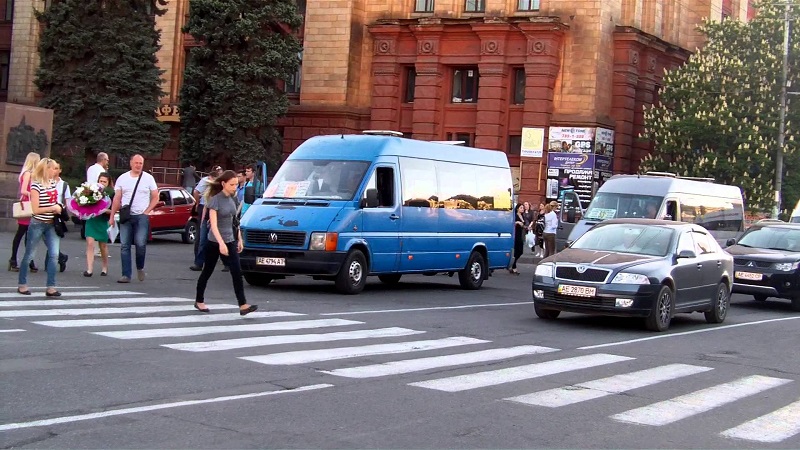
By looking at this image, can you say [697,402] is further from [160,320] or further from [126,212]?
[126,212]

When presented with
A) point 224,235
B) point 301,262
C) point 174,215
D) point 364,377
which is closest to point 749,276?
point 301,262

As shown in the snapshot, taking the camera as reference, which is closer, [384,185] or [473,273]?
[384,185]

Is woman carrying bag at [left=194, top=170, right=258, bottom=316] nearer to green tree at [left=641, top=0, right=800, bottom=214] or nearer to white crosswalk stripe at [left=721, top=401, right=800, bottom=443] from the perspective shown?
white crosswalk stripe at [left=721, top=401, right=800, bottom=443]

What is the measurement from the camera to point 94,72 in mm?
45000

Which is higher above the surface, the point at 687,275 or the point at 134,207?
the point at 134,207

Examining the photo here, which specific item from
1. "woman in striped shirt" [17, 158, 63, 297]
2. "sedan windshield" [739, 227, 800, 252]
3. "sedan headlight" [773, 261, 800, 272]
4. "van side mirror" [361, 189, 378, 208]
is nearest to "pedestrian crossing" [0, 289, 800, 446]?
"woman in striped shirt" [17, 158, 63, 297]

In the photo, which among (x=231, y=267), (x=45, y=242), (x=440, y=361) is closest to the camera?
(x=440, y=361)

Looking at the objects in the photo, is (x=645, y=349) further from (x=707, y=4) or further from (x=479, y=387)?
(x=707, y=4)

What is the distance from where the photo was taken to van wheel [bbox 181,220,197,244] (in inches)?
1305

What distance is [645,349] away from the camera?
13.9 m

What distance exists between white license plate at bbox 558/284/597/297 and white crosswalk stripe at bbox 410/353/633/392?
8.31ft

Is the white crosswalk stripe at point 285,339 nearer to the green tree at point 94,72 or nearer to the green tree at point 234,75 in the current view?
the green tree at point 94,72

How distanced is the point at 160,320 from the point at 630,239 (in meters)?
7.22

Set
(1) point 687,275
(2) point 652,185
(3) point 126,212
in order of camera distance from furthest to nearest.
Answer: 1. (2) point 652,185
2. (3) point 126,212
3. (1) point 687,275
